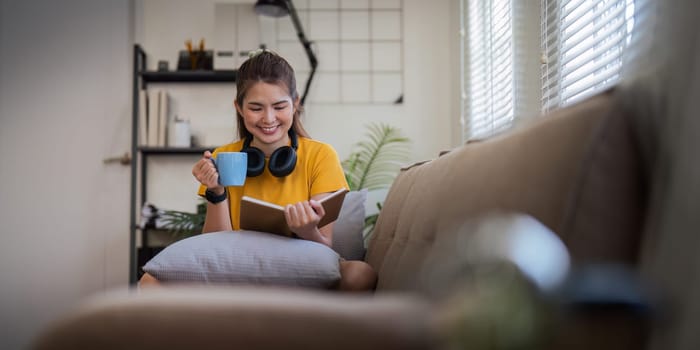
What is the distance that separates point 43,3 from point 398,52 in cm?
222

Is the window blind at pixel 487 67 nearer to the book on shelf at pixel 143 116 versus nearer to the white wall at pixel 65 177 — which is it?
the book on shelf at pixel 143 116

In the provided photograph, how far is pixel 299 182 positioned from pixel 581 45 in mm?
969

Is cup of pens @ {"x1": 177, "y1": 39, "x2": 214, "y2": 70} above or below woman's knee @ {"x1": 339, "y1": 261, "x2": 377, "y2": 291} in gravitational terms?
above

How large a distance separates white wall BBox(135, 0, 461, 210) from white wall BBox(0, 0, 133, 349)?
0.76ft

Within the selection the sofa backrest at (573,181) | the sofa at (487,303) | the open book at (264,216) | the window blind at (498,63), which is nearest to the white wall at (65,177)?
the window blind at (498,63)

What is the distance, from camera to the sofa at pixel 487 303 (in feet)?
1.47

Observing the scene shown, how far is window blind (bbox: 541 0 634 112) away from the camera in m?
1.53

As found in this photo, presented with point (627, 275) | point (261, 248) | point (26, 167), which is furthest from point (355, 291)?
point (26, 167)

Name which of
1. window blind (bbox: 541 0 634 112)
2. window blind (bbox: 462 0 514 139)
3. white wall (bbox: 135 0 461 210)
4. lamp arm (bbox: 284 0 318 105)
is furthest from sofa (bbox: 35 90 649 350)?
white wall (bbox: 135 0 461 210)

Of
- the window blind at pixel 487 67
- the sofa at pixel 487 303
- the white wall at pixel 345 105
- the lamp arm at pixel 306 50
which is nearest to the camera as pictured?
the sofa at pixel 487 303

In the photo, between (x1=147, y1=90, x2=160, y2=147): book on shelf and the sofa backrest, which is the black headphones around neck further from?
(x1=147, y1=90, x2=160, y2=147): book on shelf

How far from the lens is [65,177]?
357 cm

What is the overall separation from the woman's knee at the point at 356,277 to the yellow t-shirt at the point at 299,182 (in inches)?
17.6

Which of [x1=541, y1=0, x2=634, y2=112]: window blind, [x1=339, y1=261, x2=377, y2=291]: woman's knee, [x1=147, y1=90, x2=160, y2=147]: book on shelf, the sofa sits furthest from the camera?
[x1=147, y1=90, x2=160, y2=147]: book on shelf
